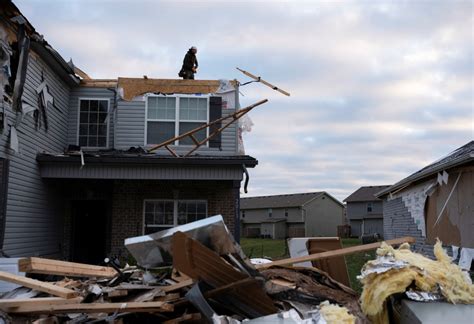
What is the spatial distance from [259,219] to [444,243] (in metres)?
46.2

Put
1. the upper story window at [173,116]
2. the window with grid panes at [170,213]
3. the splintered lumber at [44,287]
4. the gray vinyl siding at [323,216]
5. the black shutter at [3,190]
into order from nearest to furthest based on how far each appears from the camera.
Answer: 1. the splintered lumber at [44,287]
2. the black shutter at [3,190]
3. the window with grid panes at [170,213]
4. the upper story window at [173,116]
5. the gray vinyl siding at [323,216]

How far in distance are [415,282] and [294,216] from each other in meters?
49.9

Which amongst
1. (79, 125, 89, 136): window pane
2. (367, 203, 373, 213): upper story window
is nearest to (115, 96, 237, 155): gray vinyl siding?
(79, 125, 89, 136): window pane

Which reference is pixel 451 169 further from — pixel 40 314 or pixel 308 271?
A: pixel 40 314

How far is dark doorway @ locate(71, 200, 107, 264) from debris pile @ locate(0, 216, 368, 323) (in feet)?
29.4

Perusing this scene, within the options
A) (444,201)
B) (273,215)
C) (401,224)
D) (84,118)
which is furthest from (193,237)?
(273,215)

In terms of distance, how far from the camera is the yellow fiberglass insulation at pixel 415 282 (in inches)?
189

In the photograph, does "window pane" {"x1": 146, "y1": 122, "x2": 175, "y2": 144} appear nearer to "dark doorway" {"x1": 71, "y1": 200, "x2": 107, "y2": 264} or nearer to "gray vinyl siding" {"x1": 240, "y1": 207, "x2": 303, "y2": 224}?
"dark doorway" {"x1": 71, "y1": 200, "x2": 107, "y2": 264}

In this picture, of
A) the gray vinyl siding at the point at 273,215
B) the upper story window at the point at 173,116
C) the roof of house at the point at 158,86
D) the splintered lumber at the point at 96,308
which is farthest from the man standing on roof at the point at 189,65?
the gray vinyl siding at the point at 273,215

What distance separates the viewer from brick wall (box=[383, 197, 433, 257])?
655 inches

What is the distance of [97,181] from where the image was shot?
46.5ft

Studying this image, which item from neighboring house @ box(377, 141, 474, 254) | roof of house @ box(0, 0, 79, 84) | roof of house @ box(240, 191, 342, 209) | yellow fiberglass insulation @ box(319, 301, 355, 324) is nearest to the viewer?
yellow fiberglass insulation @ box(319, 301, 355, 324)

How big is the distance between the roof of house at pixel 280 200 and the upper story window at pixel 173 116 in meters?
39.8

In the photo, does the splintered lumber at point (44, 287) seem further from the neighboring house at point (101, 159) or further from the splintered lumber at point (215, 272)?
the neighboring house at point (101, 159)
